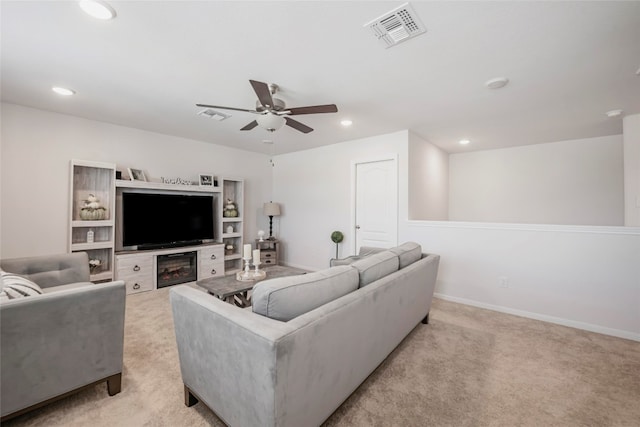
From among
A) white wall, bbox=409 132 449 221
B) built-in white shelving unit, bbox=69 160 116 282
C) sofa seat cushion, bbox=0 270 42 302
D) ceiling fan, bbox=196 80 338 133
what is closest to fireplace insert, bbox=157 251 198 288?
built-in white shelving unit, bbox=69 160 116 282

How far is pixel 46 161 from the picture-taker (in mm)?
3350


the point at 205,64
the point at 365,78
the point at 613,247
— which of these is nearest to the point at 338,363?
the point at 365,78

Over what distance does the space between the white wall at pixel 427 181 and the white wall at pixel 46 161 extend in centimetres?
416

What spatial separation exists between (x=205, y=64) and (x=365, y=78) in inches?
56.0

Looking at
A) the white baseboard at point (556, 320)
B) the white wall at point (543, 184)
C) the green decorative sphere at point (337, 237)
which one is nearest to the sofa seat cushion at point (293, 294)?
the white baseboard at point (556, 320)

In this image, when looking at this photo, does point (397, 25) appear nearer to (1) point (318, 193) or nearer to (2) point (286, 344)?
(2) point (286, 344)

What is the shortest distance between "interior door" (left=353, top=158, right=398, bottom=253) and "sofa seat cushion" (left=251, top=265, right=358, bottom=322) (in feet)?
9.23

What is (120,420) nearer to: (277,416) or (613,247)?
(277,416)

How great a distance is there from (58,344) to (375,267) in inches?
79.0

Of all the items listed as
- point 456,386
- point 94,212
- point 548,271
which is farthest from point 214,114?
point 548,271

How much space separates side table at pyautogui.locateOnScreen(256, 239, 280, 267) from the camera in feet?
17.1

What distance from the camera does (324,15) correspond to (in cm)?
167

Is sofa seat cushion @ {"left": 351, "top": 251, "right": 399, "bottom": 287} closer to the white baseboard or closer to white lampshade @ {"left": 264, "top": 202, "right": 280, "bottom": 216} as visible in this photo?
the white baseboard

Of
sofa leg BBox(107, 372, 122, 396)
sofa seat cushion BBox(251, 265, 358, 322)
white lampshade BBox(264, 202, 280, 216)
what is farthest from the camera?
white lampshade BBox(264, 202, 280, 216)
